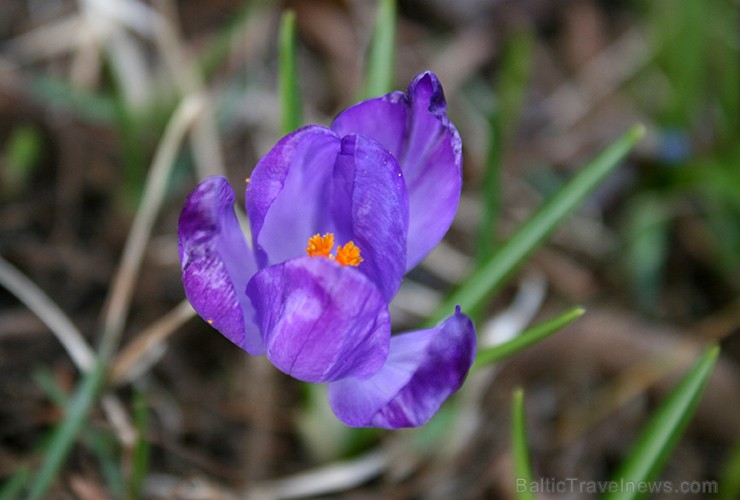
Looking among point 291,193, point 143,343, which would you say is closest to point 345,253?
point 291,193

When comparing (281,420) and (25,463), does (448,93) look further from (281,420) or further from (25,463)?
(25,463)

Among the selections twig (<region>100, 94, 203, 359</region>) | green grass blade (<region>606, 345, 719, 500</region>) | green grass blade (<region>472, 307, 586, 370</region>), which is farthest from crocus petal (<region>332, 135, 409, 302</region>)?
twig (<region>100, 94, 203, 359</region>)

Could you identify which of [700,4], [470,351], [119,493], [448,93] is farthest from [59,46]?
[700,4]

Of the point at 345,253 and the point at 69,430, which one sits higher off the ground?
the point at 345,253

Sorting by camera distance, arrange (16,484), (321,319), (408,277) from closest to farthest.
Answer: (321,319) → (16,484) → (408,277)

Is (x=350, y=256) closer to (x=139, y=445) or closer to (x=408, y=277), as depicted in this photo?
(x=139, y=445)

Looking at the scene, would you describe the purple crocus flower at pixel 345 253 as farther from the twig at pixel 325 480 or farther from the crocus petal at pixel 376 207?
the twig at pixel 325 480

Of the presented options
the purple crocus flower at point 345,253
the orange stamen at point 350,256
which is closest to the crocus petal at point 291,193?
the purple crocus flower at point 345,253
